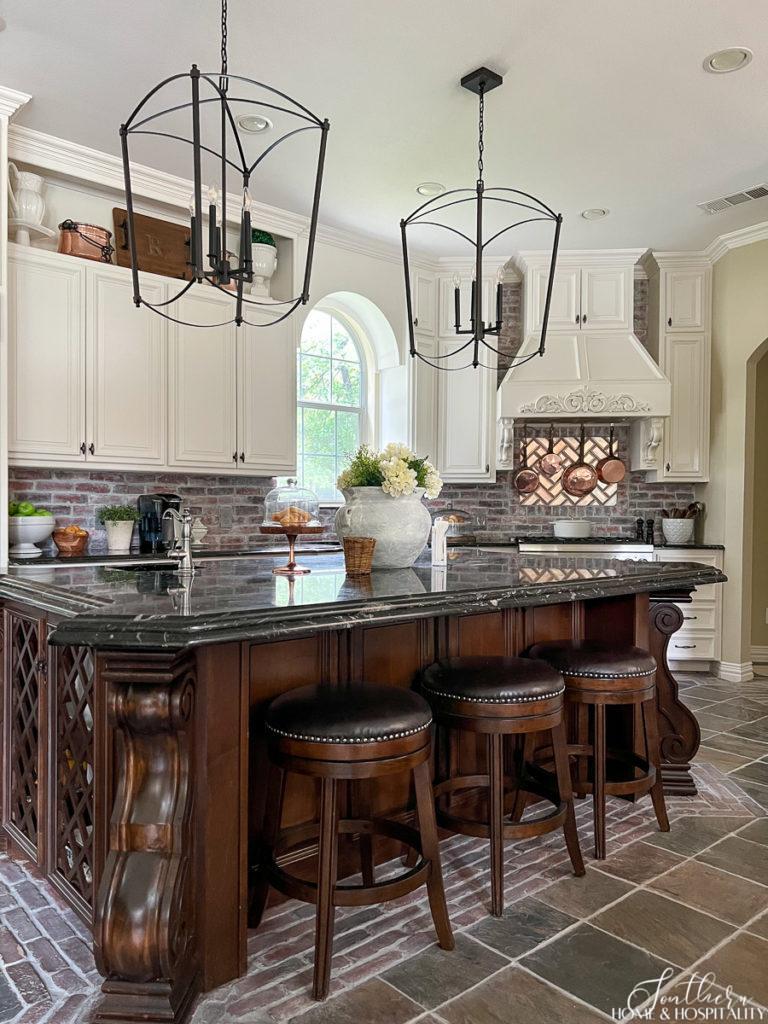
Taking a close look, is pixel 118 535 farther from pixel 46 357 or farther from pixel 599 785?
pixel 599 785

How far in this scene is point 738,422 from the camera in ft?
17.3

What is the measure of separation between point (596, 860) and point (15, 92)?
13.5 ft

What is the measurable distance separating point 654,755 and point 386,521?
1.30 m

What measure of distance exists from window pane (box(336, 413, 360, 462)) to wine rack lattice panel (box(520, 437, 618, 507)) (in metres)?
1.45

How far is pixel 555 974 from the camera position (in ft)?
5.91

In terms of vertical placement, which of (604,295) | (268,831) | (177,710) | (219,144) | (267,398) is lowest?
(268,831)

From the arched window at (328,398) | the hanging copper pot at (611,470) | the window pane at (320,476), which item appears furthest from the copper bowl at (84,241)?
the hanging copper pot at (611,470)

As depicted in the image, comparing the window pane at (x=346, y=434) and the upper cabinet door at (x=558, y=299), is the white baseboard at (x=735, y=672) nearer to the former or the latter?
the upper cabinet door at (x=558, y=299)

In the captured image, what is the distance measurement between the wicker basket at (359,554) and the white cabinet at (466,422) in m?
3.22

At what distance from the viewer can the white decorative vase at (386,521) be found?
269 cm

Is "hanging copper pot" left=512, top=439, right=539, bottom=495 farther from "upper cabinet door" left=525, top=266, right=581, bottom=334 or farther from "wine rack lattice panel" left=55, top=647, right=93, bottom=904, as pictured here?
"wine rack lattice panel" left=55, top=647, right=93, bottom=904

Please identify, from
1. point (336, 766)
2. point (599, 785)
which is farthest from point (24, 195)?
point (599, 785)

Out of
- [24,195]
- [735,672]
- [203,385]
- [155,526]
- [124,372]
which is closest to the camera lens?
[24,195]

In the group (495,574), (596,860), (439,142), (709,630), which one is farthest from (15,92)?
(709,630)
